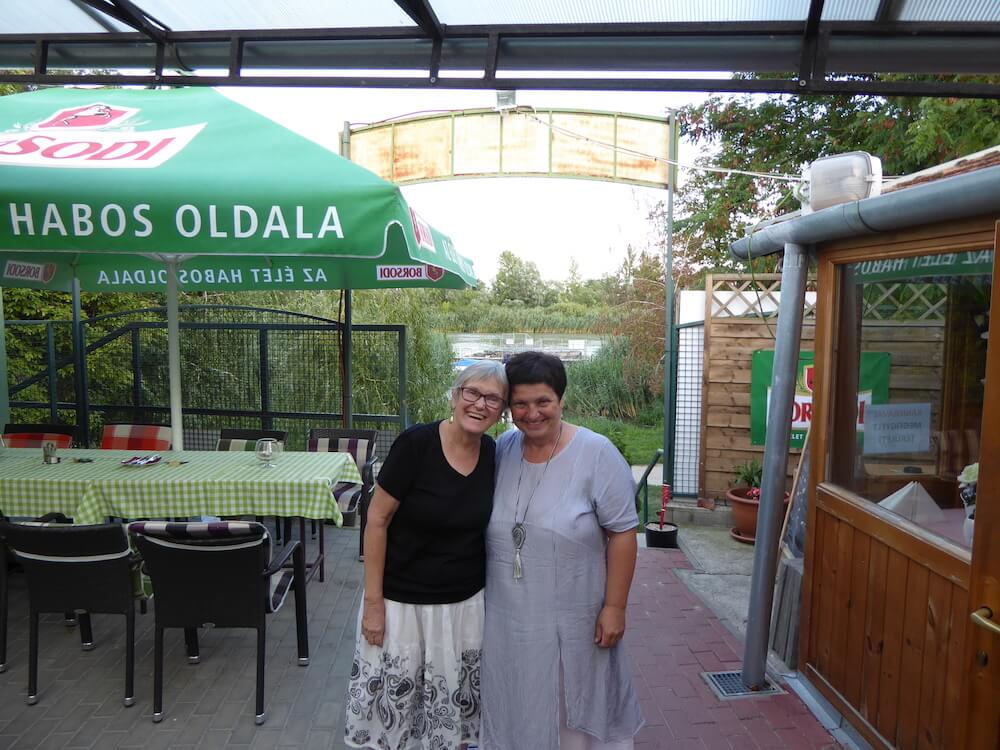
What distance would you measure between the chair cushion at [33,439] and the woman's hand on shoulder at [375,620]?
4.25 m

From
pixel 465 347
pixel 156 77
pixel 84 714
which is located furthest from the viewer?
pixel 465 347

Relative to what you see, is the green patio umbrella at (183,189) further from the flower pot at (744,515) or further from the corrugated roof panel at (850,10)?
the flower pot at (744,515)

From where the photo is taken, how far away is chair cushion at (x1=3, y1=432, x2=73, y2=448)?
5285 mm

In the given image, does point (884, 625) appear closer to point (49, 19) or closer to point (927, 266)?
point (927, 266)

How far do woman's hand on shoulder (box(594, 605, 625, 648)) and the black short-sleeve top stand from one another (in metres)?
0.41

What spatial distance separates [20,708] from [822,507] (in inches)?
150

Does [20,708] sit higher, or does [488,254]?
[488,254]

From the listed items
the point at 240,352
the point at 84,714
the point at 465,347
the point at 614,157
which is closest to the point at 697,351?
the point at 614,157

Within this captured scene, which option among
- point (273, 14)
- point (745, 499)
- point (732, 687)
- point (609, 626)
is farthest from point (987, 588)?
point (745, 499)

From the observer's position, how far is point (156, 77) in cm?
324

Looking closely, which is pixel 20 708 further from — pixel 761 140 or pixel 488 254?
pixel 488 254

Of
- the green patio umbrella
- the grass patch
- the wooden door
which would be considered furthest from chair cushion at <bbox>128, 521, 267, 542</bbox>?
the grass patch

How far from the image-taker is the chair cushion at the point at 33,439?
529cm

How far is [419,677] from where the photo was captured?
2.27 m
